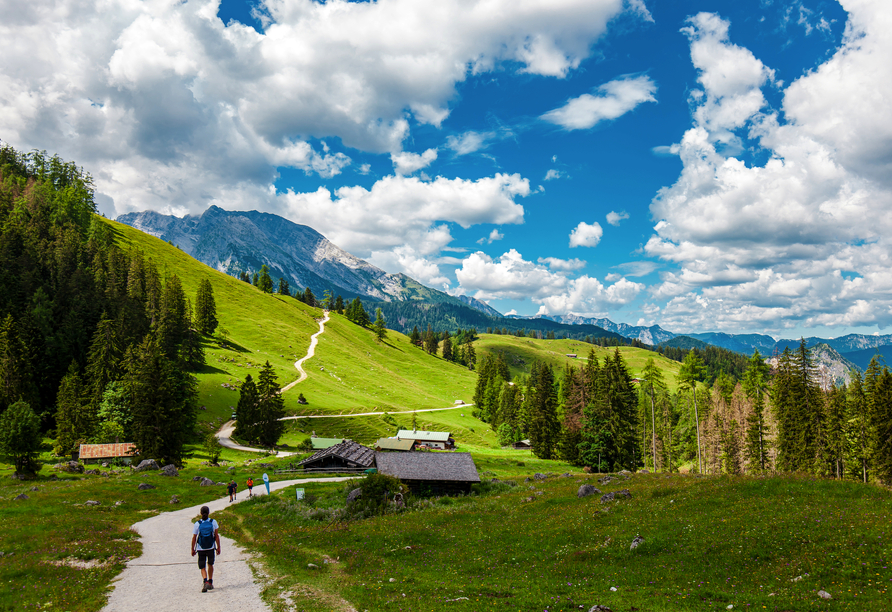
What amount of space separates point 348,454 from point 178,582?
160 ft

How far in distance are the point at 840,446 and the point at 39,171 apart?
232 meters

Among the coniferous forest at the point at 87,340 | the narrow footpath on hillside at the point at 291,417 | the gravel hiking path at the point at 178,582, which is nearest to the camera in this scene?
the gravel hiking path at the point at 178,582

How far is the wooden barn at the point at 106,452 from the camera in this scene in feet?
196

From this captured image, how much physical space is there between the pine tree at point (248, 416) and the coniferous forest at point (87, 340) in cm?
841

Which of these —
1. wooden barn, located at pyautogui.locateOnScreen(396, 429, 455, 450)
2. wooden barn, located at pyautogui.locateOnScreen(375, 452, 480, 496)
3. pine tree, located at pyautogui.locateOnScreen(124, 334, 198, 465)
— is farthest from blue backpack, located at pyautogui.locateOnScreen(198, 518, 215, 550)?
wooden barn, located at pyautogui.locateOnScreen(396, 429, 455, 450)

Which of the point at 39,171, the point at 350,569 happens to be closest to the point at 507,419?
the point at 350,569

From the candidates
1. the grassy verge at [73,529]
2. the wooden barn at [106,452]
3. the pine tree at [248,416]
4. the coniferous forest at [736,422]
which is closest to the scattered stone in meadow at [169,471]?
the grassy verge at [73,529]

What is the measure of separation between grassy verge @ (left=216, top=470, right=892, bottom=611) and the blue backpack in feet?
12.0

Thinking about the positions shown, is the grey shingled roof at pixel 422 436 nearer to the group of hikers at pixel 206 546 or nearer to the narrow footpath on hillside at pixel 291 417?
the narrow footpath on hillside at pixel 291 417

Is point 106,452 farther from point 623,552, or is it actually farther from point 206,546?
point 623,552

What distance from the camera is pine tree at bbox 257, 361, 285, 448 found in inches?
3269

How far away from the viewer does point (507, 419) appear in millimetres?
124812

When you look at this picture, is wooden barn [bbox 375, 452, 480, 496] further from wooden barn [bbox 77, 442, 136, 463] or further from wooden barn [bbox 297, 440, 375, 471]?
wooden barn [bbox 77, 442, 136, 463]

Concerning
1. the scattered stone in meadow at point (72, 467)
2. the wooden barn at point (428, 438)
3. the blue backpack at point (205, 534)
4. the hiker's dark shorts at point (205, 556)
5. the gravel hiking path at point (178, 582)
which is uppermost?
the blue backpack at point (205, 534)
